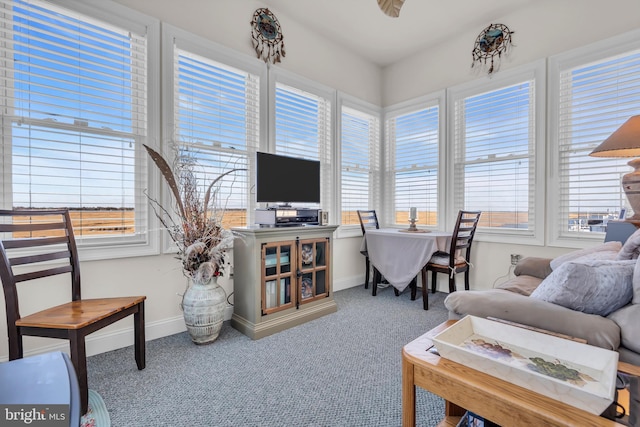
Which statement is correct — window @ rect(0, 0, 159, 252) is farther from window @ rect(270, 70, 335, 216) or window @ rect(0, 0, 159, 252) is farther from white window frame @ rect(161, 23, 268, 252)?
window @ rect(270, 70, 335, 216)

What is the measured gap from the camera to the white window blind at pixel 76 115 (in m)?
1.87

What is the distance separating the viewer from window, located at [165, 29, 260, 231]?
251 centimetres

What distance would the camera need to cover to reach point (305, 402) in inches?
62.1

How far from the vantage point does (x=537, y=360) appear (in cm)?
93

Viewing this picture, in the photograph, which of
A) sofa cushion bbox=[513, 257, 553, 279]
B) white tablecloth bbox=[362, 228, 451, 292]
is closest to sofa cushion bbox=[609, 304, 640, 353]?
sofa cushion bbox=[513, 257, 553, 279]

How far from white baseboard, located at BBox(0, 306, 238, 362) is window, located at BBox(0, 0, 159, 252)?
69cm

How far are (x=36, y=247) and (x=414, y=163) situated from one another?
3.85 meters

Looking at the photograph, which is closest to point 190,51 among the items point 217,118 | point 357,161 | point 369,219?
point 217,118

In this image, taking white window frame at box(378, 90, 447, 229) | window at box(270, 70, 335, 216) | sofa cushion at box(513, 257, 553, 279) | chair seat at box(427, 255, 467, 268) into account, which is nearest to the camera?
sofa cushion at box(513, 257, 553, 279)

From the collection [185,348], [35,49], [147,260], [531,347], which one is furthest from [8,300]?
[531,347]

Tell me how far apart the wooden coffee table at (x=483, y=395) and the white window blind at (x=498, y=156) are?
8.29 ft

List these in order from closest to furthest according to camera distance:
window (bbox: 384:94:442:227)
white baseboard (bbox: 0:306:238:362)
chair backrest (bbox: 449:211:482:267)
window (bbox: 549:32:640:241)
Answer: white baseboard (bbox: 0:306:238:362), window (bbox: 549:32:640:241), chair backrest (bbox: 449:211:482:267), window (bbox: 384:94:442:227)

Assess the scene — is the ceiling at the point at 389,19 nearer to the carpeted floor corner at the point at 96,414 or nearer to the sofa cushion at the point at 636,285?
the sofa cushion at the point at 636,285

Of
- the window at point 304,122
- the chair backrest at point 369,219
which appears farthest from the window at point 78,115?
the chair backrest at point 369,219
